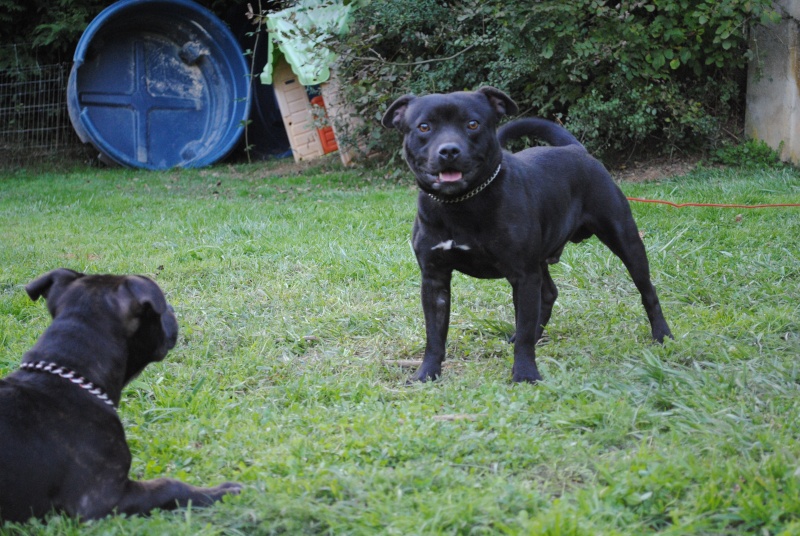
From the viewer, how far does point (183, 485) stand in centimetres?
283

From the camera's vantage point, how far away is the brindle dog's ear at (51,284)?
3.06 metres

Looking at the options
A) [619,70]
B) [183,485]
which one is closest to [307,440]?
[183,485]

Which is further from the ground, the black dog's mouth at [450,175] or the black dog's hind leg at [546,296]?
the black dog's mouth at [450,175]

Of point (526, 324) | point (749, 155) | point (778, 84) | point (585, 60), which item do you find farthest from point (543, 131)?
point (778, 84)

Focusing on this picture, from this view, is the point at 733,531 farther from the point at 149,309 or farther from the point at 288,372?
the point at 288,372

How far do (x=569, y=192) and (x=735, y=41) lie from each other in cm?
621

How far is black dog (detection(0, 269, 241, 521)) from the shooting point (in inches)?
104

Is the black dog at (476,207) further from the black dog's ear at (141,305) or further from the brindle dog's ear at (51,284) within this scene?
the brindle dog's ear at (51,284)

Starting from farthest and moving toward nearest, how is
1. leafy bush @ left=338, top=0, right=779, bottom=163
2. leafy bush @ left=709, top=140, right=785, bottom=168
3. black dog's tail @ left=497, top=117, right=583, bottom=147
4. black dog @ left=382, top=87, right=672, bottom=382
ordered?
leafy bush @ left=709, top=140, right=785, bottom=168
leafy bush @ left=338, top=0, right=779, bottom=163
black dog's tail @ left=497, top=117, right=583, bottom=147
black dog @ left=382, top=87, right=672, bottom=382

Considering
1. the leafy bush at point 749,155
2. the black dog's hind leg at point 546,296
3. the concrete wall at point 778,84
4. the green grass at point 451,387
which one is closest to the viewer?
the green grass at point 451,387

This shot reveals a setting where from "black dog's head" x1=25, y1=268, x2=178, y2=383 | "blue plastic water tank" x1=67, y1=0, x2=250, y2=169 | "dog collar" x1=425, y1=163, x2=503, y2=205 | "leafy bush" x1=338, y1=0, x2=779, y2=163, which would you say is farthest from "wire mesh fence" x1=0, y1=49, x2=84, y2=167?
"black dog's head" x1=25, y1=268, x2=178, y2=383

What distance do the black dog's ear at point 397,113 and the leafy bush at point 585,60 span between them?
5.41m

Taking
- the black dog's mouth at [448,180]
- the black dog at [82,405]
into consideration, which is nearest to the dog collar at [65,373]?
the black dog at [82,405]

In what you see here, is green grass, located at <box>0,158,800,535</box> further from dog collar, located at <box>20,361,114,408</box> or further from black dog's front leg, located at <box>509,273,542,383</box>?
dog collar, located at <box>20,361,114,408</box>
